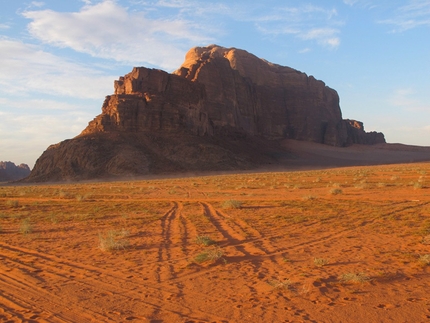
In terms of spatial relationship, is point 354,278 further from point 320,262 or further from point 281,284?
point 281,284

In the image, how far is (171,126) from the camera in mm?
74625

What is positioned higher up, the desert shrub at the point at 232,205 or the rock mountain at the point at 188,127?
the rock mountain at the point at 188,127

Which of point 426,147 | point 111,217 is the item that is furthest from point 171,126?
point 426,147

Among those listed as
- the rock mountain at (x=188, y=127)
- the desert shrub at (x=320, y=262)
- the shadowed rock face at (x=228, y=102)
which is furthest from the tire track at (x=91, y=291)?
the shadowed rock face at (x=228, y=102)

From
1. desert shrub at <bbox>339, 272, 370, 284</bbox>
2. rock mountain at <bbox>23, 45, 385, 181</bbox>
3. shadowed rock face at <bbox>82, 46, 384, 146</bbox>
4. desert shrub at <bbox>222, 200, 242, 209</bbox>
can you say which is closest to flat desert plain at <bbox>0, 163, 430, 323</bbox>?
desert shrub at <bbox>339, 272, 370, 284</bbox>

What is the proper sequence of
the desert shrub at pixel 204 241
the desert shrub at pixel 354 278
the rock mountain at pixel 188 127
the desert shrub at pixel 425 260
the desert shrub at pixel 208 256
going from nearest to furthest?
Answer: the desert shrub at pixel 354 278 < the desert shrub at pixel 425 260 < the desert shrub at pixel 208 256 < the desert shrub at pixel 204 241 < the rock mountain at pixel 188 127

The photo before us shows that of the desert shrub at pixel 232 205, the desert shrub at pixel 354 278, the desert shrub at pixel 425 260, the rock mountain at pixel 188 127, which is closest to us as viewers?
the desert shrub at pixel 354 278

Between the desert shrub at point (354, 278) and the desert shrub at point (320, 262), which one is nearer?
the desert shrub at point (354, 278)

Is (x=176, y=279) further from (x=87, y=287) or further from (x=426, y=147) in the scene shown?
(x=426, y=147)

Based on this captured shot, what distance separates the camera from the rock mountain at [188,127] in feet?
215

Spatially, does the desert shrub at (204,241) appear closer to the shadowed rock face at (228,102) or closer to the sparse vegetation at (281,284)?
the sparse vegetation at (281,284)

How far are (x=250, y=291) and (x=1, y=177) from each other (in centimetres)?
12439

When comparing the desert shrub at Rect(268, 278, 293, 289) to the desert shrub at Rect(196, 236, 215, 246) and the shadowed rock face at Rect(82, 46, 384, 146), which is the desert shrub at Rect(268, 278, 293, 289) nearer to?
the desert shrub at Rect(196, 236, 215, 246)

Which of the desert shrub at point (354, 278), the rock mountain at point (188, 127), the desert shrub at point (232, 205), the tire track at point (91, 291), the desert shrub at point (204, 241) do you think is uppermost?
the rock mountain at point (188, 127)
